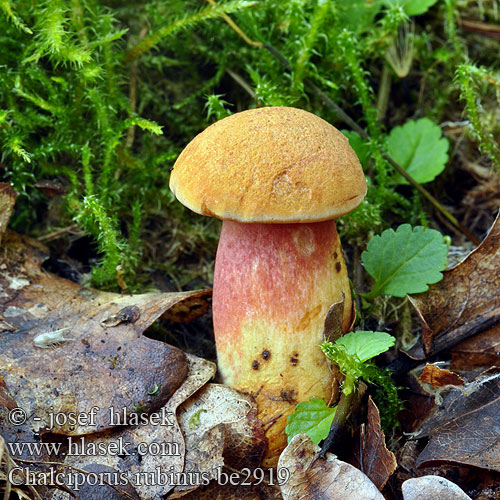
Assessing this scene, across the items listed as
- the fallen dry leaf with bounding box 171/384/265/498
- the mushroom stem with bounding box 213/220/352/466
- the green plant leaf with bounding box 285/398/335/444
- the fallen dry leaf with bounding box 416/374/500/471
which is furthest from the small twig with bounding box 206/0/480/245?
the fallen dry leaf with bounding box 171/384/265/498

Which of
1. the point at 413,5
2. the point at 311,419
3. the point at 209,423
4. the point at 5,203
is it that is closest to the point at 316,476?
the point at 311,419

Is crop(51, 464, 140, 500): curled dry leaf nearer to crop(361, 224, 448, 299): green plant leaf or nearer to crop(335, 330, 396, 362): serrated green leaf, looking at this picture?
crop(335, 330, 396, 362): serrated green leaf

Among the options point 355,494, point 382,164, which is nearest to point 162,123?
point 382,164

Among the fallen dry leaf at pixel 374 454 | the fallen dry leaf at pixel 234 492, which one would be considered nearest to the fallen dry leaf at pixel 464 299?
the fallen dry leaf at pixel 374 454

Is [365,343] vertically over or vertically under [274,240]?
under

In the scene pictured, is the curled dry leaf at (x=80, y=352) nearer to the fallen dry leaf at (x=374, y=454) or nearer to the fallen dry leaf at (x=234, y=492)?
the fallen dry leaf at (x=234, y=492)

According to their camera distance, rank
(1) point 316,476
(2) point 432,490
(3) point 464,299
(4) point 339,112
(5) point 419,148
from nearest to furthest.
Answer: (2) point 432,490, (1) point 316,476, (3) point 464,299, (4) point 339,112, (5) point 419,148

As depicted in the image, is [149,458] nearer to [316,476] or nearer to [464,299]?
[316,476]
